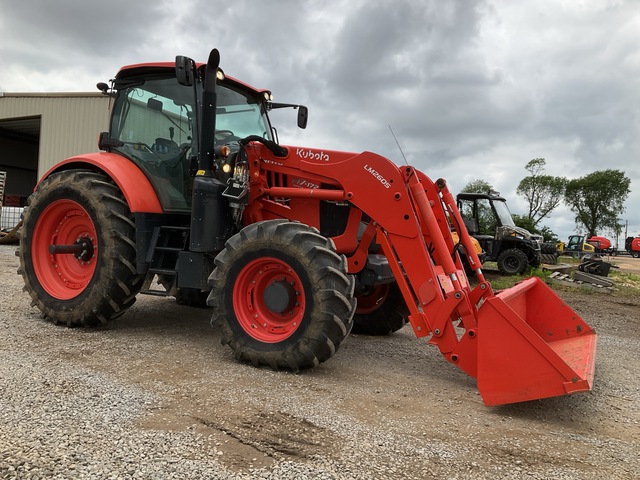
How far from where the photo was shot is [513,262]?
1524 cm

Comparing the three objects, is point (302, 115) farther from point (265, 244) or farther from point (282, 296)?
point (282, 296)

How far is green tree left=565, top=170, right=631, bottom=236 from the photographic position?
57281 millimetres

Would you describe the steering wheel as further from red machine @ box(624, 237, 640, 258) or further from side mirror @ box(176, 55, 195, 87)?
red machine @ box(624, 237, 640, 258)

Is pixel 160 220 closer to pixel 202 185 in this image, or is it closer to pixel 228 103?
pixel 202 185

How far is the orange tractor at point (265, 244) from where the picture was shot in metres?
3.94

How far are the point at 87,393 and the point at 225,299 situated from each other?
1.30 m

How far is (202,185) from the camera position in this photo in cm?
475

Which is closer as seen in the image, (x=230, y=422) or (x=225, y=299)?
(x=230, y=422)

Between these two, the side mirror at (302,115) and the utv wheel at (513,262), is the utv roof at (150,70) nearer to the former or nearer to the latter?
the side mirror at (302,115)

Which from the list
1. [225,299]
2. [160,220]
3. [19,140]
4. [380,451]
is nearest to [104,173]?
[160,220]

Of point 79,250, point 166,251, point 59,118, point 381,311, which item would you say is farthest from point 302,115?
point 59,118

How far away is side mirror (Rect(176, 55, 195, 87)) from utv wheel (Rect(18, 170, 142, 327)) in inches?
57.5

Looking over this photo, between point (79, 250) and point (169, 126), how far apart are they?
1.61 m

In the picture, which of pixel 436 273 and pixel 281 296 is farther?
pixel 281 296
